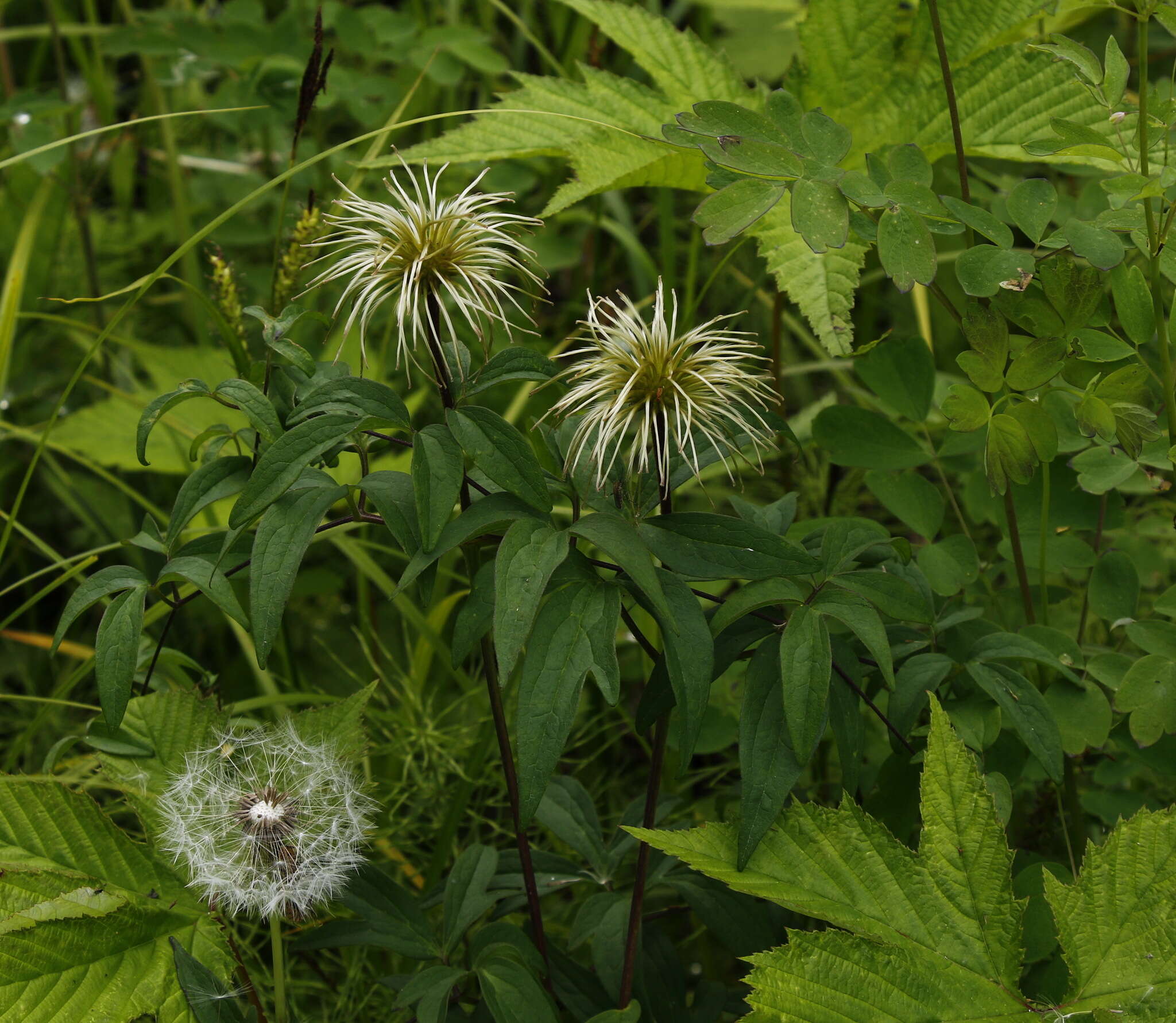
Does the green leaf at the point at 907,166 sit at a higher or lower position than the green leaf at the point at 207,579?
higher

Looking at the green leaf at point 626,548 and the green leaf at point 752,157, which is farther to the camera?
the green leaf at point 752,157

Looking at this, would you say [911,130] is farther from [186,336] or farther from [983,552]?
[186,336]

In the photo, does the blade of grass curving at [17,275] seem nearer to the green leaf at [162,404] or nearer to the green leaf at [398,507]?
the green leaf at [162,404]

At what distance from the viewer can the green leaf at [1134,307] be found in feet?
3.61

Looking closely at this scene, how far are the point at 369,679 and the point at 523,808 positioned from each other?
1138 mm

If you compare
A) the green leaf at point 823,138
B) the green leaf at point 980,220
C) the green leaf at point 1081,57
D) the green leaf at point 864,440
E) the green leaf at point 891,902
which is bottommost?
the green leaf at point 891,902

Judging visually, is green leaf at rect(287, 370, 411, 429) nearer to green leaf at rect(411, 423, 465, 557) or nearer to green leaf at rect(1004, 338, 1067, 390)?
green leaf at rect(411, 423, 465, 557)

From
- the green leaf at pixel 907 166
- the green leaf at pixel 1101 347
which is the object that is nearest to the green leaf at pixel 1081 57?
the green leaf at pixel 907 166

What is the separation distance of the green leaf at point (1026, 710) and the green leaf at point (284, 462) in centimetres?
64

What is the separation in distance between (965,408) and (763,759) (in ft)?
1.31

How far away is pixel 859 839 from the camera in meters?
1.02

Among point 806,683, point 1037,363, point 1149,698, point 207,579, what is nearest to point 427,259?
point 207,579

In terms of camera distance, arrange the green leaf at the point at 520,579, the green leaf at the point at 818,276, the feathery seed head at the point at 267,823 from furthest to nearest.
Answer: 1. the green leaf at the point at 818,276
2. the feathery seed head at the point at 267,823
3. the green leaf at the point at 520,579

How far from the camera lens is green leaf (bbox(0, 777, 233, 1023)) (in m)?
0.98
